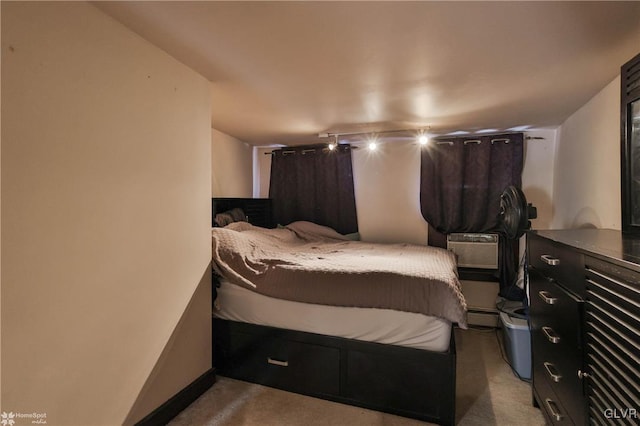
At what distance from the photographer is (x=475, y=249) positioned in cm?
343

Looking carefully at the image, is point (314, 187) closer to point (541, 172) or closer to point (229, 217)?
point (229, 217)

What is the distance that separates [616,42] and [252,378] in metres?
2.95

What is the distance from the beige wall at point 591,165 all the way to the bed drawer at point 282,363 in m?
2.06

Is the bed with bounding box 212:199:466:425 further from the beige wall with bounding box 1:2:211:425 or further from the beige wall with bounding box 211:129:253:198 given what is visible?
the beige wall with bounding box 211:129:253:198

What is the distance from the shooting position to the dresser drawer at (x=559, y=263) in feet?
3.99

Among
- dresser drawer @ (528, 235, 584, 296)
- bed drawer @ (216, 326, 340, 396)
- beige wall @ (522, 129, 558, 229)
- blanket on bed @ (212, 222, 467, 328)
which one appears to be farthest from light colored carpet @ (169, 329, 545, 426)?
beige wall @ (522, 129, 558, 229)

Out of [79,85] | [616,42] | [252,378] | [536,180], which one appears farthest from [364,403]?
[536,180]

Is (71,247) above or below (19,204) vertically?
below

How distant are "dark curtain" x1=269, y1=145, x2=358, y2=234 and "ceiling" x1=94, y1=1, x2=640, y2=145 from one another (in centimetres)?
130

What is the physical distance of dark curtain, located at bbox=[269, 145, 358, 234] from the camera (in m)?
3.86

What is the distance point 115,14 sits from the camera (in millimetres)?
1307

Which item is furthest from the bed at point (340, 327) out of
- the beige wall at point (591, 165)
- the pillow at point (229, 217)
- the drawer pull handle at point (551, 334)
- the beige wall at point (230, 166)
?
the beige wall at point (230, 166)

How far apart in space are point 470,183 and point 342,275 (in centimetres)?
231

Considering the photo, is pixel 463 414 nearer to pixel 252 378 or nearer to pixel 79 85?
pixel 252 378
